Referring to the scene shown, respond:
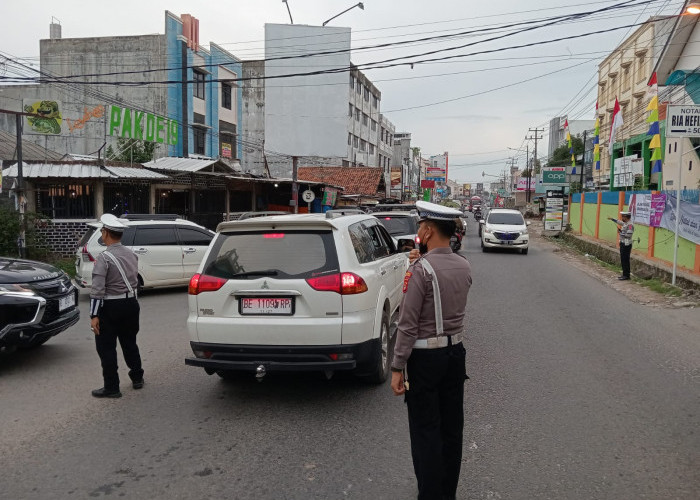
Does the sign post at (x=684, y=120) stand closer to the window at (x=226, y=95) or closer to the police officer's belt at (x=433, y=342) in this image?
the police officer's belt at (x=433, y=342)

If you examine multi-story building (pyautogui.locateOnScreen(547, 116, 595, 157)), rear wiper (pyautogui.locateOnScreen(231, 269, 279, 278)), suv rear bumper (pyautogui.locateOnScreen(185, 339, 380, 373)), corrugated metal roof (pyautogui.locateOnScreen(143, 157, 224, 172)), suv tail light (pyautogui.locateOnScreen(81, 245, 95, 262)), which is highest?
multi-story building (pyautogui.locateOnScreen(547, 116, 595, 157))

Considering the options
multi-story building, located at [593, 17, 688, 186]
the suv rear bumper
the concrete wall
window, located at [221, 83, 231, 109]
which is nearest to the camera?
the suv rear bumper

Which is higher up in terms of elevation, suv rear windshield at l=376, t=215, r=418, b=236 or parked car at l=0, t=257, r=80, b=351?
suv rear windshield at l=376, t=215, r=418, b=236

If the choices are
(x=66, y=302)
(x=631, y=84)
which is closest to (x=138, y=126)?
(x=66, y=302)

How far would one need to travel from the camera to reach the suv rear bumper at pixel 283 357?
4.72 meters

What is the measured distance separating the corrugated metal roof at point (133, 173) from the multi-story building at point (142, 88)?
1189 centimetres

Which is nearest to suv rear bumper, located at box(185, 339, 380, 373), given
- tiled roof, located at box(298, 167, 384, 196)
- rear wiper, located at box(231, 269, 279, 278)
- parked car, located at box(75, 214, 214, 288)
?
rear wiper, located at box(231, 269, 279, 278)

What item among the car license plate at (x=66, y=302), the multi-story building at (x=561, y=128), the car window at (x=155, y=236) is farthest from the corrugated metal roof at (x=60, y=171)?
the multi-story building at (x=561, y=128)

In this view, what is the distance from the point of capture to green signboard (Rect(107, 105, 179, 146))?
62.6 feet

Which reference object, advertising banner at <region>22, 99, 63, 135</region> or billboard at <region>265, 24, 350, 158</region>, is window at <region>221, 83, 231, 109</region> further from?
advertising banner at <region>22, 99, 63, 135</region>

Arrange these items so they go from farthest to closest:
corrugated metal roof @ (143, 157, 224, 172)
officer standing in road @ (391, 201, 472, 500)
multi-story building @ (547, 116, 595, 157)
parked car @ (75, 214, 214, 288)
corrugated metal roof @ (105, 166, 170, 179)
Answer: multi-story building @ (547, 116, 595, 157) < corrugated metal roof @ (143, 157, 224, 172) < corrugated metal roof @ (105, 166, 170, 179) < parked car @ (75, 214, 214, 288) < officer standing in road @ (391, 201, 472, 500)

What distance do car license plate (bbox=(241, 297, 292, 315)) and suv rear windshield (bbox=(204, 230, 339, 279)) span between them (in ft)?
0.67

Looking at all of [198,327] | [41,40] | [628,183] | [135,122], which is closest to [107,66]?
[41,40]

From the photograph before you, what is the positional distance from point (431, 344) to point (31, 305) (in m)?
4.92
